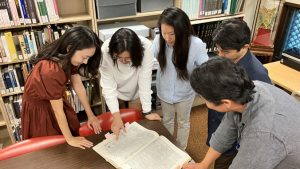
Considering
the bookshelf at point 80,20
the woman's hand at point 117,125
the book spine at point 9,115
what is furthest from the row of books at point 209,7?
the book spine at point 9,115

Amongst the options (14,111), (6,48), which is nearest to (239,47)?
(6,48)

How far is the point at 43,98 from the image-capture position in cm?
130

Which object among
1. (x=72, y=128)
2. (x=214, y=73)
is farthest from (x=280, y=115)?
(x=72, y=128)

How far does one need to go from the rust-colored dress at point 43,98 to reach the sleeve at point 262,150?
Answer: 97cm

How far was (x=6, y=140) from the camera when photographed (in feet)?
8.21

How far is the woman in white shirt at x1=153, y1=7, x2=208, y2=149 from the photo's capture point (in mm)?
1508

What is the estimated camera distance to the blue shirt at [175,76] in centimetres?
166

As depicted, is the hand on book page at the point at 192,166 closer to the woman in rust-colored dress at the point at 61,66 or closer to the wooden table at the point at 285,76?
the woman in rust-colored dress at the point at 61,66

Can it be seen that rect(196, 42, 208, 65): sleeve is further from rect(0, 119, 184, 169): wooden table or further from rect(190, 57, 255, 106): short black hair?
rect(190, 57, 255, 106): short black hair

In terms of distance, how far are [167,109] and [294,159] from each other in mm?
1215

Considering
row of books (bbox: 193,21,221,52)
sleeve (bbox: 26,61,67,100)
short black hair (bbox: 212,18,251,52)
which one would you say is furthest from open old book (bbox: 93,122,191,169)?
row of books (bbox: 193,21,221,52)

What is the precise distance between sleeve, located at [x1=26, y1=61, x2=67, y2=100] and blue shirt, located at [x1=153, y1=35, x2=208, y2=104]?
0.79m

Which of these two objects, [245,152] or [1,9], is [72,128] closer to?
[1,9]

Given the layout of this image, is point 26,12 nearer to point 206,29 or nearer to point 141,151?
point 141,151
